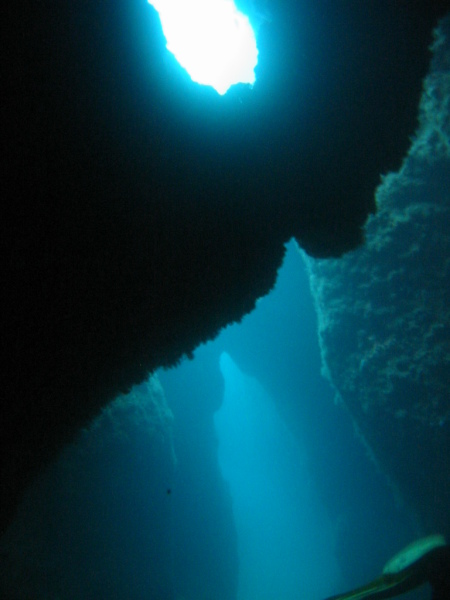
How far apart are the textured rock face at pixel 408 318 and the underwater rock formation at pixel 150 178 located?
24.2 ft

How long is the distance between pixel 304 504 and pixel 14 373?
6222cm

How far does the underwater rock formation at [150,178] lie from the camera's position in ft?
8.62

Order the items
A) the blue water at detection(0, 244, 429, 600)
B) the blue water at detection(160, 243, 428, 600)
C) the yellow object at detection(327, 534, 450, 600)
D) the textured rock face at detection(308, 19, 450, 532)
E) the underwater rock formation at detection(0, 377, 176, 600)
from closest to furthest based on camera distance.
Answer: the yellow object at detection(327, 534, 450, 600) < the underwater rock formation at detection(0, 377, 176, 600) < the textured rock face at detection(308, 19, 450, 532) < the blue water at detection(0, 244, 429, 600) < the blue water at detection(160, 243, 428, 600)

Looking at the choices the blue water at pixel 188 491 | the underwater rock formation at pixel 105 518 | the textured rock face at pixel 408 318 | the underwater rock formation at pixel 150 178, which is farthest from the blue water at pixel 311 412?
the underwater rock formation at pixel 150 178

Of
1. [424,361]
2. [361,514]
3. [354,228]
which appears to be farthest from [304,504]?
[354,228]

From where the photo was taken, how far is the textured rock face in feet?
38.6

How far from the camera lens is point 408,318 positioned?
1313 centimetres

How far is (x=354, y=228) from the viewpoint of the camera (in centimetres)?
423

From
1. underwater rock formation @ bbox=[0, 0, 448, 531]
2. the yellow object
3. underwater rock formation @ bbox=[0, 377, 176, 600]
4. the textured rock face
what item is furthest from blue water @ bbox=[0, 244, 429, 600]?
the textured rock face

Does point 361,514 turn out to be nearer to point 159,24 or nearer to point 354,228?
point 354,228

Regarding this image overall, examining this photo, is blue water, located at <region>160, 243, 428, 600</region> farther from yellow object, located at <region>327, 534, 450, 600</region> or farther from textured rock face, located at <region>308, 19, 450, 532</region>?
yellow object, located at <region>327, 534, 450, 600</region>

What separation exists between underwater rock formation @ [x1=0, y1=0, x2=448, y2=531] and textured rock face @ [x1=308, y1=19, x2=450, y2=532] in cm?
736

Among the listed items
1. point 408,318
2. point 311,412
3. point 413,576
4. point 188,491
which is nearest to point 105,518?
point 188,491

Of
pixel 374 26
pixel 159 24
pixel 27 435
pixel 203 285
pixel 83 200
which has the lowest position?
pixel 27 435
